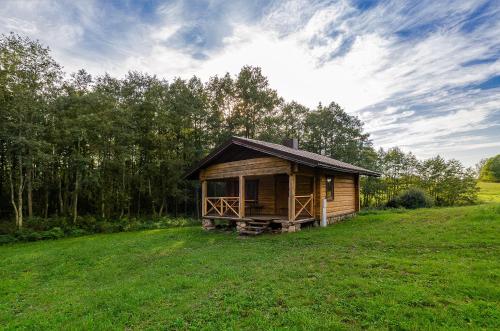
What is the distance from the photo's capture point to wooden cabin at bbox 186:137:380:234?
12.2 metres

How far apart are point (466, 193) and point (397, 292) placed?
29.1 metres

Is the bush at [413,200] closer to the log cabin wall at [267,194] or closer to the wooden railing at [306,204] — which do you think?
the wooden railing at [306,204]

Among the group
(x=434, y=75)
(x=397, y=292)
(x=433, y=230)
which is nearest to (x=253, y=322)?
(x=397, y=292)

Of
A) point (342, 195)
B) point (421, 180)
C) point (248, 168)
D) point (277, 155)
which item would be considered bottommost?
point (342, 195)

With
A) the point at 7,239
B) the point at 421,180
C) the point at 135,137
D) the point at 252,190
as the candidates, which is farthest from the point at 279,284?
the point at 421,180

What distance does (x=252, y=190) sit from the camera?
16328 mm

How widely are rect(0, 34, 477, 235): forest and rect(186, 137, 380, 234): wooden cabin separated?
861cm

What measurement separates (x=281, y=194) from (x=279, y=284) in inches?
373

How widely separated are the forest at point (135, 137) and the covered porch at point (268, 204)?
8.94 m

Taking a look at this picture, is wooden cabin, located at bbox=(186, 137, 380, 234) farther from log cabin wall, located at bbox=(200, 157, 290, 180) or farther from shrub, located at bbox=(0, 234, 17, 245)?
shrub, located at bbox=(0, 234, 17, 245)

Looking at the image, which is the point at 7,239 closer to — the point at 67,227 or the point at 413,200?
the point at 67,227

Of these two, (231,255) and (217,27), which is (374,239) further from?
(217,27)

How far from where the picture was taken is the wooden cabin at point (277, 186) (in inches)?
480

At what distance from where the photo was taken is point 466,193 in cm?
2648
